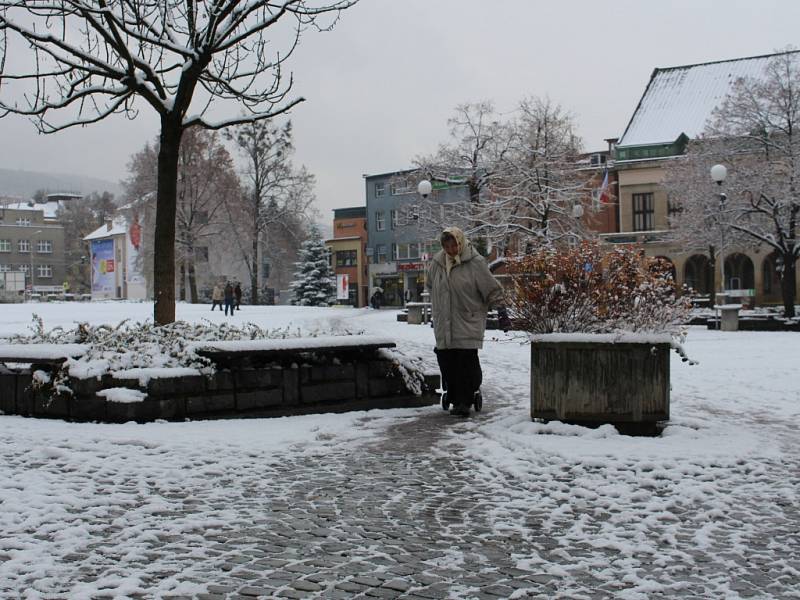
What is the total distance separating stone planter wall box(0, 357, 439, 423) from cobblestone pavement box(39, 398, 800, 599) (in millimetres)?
2304

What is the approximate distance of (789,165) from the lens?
30.9 m

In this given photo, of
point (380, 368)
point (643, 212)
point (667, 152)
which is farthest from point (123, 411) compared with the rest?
point (643, 212)

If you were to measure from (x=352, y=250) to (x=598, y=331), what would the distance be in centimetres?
8093

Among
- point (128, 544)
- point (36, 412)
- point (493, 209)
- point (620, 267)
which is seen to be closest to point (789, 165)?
point (493, 209)

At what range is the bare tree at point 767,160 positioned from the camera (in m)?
30.9

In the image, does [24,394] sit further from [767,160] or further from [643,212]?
[643,212]

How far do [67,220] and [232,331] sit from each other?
128 meters

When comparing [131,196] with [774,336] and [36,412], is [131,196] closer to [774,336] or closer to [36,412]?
[774,336]

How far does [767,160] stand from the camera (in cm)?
3281

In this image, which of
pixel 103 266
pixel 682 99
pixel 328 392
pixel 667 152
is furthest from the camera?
pixel 103 266

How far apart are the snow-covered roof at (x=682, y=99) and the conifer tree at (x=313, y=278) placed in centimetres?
2736

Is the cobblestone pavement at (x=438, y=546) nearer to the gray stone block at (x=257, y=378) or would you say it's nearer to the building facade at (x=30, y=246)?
the gray stone block at (x=257, y=378)

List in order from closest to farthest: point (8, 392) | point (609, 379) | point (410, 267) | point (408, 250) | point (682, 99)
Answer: point (609, 379) < point (8, 392) < point (682, 99) < point (410, 267) < point (408, 250)

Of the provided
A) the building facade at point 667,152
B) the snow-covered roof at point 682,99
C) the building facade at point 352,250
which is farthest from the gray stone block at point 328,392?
the building facade at point 352,250
